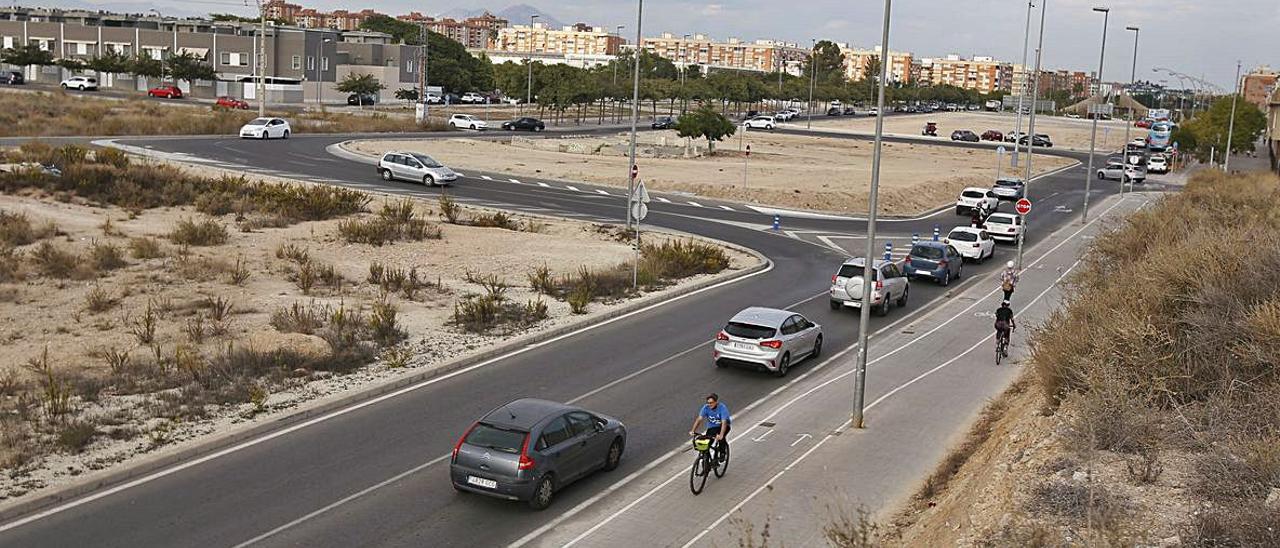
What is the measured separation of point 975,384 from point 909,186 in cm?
4014

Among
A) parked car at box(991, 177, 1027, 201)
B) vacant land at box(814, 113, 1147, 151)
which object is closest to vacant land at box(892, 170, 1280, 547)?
parked car at box(991, 177, 1027, 201)

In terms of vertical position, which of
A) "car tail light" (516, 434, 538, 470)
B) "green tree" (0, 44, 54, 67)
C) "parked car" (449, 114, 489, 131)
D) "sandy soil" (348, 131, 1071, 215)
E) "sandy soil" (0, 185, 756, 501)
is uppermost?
"green tree" (0, 44, 54, 67)

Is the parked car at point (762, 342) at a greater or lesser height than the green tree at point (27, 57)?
lesser

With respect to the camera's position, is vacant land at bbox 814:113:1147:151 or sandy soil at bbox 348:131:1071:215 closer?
sandy soil at bbox 348:131:1071:215

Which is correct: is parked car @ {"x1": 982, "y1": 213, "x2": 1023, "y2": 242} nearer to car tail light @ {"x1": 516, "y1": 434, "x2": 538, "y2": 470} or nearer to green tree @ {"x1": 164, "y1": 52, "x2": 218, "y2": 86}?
car tail light @ {"x1": 516, "y1": 434, "x2": 538, "y2": 470}

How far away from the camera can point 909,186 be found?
60844 mm

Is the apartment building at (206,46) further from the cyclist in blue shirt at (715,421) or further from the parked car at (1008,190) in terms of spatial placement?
the cyclist in blue shirt at (715,421)

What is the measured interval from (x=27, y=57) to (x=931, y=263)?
372 feet

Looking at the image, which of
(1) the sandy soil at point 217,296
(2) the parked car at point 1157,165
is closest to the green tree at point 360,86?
(2) the parked car at point 1157,165

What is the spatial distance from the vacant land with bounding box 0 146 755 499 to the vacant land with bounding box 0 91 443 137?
76.3ft

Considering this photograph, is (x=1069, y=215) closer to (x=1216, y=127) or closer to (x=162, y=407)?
(x=1216, y=127)

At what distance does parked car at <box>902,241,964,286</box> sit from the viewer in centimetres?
3375

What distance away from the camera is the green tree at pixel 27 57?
11812 centimetres

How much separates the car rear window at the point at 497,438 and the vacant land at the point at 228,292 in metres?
4.71
